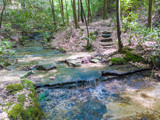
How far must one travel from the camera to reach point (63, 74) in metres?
6.13

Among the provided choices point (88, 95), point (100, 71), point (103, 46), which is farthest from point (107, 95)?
point (103, 46)

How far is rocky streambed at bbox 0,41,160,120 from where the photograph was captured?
148 inches

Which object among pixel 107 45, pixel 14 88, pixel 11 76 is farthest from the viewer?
pixel 107 45

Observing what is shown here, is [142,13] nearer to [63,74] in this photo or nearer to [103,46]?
[103,46]

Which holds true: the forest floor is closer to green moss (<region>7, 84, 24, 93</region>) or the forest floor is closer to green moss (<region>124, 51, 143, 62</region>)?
green moss (<region>124, 51, 143, 62</region>)

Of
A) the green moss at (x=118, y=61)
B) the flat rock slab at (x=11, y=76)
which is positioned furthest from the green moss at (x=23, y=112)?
the green moss at (x=118, y=61)

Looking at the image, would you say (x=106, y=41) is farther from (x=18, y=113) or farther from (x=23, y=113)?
(x=18, y=113)

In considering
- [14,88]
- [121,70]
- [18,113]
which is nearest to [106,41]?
[121,70]

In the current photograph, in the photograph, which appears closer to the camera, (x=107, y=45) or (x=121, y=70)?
(x=121, y=70)

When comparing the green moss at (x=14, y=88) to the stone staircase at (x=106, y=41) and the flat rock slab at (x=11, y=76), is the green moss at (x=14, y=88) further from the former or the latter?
the stone staircase at (x=106, y=41)

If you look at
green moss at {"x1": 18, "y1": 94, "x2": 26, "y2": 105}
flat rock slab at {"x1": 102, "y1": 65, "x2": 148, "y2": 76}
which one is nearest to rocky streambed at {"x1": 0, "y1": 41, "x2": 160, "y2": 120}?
flat rock slab at {"x1": 102, "y1": 65, "x2": 148, "y2": 76}

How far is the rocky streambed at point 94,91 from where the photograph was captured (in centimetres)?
376

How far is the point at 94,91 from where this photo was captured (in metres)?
5.20

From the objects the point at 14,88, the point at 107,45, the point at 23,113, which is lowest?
the point at 23,113
